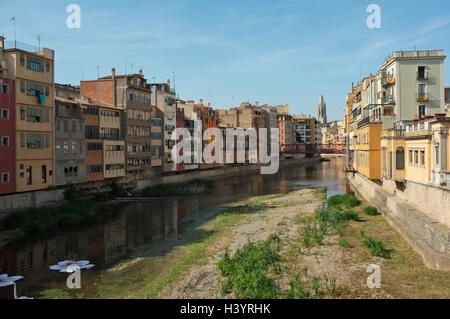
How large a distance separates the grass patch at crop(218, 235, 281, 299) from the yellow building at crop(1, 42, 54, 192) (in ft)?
77.4

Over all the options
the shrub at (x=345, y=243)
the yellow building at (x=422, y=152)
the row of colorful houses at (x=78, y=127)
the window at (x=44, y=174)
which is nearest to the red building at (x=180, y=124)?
→ the row of colorful houses at (x=78, y=127)

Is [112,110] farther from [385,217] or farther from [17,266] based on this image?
[385,217]

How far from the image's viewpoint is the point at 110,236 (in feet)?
105

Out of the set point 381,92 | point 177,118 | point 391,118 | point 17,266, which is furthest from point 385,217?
point 177,118

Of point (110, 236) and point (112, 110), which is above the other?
point (112, 110)

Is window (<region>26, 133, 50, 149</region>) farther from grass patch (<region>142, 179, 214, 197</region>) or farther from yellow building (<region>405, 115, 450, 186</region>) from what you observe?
yellow building (<region>405, 115, 450, 186</region>)

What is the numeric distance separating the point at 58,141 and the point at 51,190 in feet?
17.1

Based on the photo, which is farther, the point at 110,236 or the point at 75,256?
the point at 110,236

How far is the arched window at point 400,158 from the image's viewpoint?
97.4 feet

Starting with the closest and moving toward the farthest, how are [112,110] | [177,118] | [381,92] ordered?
[381,92], [112,110], [177,118]

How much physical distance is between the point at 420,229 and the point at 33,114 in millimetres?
33652

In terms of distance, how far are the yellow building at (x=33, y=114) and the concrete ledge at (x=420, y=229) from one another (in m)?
30.7
